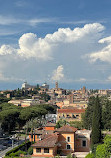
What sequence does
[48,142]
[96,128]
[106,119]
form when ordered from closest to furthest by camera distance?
[48,142], [96,128], [106,119]

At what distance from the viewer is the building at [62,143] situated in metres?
→ 43.4

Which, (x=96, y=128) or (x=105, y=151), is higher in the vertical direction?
(x=96, y=128)

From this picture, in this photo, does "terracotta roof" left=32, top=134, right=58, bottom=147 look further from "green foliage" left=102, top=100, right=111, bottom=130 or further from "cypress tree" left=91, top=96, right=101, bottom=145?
"green foliage" left=102, top=100, right=111, bottom=130

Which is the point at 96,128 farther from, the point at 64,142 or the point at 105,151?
the point at 105,151

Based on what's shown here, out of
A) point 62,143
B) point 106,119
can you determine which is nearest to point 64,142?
point 62,143

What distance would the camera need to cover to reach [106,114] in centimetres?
7025

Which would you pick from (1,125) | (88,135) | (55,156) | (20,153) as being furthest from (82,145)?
→ (1,125)

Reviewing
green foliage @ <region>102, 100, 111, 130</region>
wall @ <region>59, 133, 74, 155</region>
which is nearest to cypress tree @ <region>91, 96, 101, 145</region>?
wall @ <region>59, 133, 74, 155</region>

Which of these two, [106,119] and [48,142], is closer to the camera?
[48,142]

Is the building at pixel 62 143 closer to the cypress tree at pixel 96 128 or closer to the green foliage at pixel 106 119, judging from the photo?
the cypress tree at pixel 96 128

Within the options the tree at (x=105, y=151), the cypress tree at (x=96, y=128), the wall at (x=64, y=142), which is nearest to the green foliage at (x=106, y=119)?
the cypress tree at (x=96, y=128)

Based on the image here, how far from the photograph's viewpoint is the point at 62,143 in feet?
157

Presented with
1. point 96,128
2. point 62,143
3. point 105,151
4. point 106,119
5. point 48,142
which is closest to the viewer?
point 105,151

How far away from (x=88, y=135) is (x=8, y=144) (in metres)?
23.0
